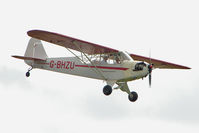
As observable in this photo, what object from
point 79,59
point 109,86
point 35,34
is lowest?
point 109,86

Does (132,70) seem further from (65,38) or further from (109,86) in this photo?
(65,38)

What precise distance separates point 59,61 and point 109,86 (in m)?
4.20

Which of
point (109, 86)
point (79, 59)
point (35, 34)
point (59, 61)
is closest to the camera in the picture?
point (35, 34)

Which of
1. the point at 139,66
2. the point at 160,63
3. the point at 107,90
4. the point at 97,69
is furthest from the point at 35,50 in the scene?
the point at 139,66

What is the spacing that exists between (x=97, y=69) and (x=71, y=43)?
1798 mm

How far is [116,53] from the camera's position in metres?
18.5

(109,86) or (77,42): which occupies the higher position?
(77,42)

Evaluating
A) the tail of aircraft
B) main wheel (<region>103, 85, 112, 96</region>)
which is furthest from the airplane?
the tail of aircraft

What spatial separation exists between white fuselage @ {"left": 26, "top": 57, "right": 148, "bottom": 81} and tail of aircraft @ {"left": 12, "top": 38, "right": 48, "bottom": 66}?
0.97m

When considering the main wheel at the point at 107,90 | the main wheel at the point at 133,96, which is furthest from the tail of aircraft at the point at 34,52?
the main wheel at the point at 133,96

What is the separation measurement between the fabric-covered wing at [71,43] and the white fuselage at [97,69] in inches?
26.9

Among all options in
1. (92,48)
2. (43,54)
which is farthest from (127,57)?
(43,54)

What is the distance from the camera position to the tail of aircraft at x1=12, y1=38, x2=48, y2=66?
22.5 metres

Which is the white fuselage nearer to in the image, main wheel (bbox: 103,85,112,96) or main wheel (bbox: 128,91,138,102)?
main wheel (bbox: 103,85,112,96)
